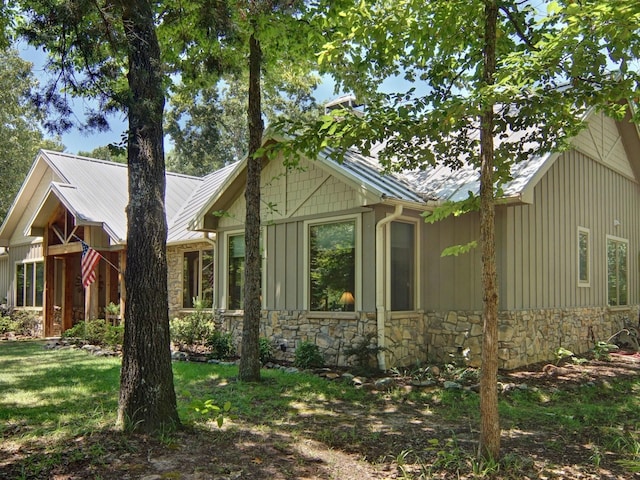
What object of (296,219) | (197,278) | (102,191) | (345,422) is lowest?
(345,422)

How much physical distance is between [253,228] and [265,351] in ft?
9.36

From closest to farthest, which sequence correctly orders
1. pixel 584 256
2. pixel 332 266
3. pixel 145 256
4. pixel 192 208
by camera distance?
1. pixel 145 256
2. pixel 332 266
3. pixel 584 256
4. pixel 192 208

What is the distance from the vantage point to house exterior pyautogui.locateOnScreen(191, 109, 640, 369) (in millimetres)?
8875

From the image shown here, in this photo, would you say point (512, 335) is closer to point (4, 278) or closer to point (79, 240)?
point (79, 240)

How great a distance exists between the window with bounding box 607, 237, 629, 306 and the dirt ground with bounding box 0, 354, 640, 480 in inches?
327

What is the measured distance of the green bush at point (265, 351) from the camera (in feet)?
32.3

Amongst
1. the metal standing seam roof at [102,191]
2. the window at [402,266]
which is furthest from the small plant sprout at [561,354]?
the metal standing seam roof at [102,191]

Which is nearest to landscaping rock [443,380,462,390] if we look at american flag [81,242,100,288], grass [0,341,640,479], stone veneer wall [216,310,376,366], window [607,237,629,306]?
grass [0,341,640,479]

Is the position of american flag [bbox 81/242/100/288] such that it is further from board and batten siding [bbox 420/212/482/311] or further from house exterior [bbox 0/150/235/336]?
board and batten siding [bbox 420/212/482/311]

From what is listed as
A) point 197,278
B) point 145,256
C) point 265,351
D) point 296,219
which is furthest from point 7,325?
point 145,256

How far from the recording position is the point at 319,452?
4.74 meters

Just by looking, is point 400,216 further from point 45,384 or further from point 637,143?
point 637,143

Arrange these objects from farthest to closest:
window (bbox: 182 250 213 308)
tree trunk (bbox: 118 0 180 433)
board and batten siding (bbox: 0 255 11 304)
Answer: board and batten siding (bbox: 0 255 11 304) → window (bbox: 182 250 213 308) → tree trunk (bbox: 118 0 180 433)

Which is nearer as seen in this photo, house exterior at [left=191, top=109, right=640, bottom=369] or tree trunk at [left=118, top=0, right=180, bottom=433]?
tree trunk at [left=118, top=0, right=180, bottom=433]
